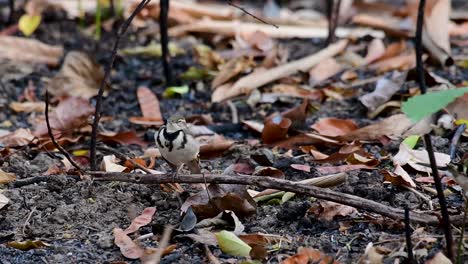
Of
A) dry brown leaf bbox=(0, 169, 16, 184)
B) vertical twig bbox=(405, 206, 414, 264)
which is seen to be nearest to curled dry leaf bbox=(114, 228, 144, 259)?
dry brown leaf bbox=(0, 169, 16, 184)

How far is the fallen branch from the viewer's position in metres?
2.69

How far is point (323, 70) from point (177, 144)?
2188mm

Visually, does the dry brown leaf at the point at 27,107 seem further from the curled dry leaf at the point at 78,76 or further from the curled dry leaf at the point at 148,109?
the curled dry leaf at the point at 148,109

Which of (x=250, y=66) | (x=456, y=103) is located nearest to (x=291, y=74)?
(x=250, y=66)

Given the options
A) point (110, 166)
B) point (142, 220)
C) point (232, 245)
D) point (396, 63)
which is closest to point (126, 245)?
point (142, 220)

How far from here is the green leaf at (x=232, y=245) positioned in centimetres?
267

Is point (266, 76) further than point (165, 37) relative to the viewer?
Yes

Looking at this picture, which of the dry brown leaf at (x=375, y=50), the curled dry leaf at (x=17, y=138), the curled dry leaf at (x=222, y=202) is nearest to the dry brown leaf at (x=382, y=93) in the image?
the dry brown leaf at (x=375, y=50)

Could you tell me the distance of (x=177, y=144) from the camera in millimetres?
3137

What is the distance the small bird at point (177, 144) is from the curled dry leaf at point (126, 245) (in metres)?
0.38

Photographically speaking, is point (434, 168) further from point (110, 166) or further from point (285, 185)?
point (110, 166)

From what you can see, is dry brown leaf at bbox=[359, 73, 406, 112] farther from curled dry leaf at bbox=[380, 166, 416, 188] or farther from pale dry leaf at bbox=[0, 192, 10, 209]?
pale dry leaf at bbox=[0, 192, 10, 209]

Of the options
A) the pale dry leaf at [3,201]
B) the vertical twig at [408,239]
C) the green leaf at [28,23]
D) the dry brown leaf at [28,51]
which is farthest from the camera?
the green leaf at [28,23]

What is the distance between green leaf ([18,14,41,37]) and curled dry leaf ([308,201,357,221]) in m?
3.41
